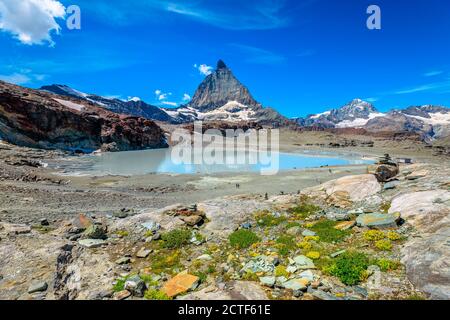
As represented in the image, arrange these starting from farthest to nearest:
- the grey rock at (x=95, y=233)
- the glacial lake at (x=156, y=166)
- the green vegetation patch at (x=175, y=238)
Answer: the glacial lake at (x=156, y=166), the grey rock at (x=95, y=233), the green vegetation patch at (x=175, y=238)

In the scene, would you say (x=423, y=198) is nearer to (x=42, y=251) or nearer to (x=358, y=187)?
(x=358, y=187)

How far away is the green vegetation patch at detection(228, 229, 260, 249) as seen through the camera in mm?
Result: 14766

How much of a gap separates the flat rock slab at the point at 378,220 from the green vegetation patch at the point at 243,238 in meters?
5.46

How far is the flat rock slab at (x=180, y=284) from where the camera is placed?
10734mm

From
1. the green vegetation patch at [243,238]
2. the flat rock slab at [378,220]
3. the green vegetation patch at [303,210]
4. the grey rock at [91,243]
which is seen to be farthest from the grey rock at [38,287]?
the flat rock slab at [378,220]

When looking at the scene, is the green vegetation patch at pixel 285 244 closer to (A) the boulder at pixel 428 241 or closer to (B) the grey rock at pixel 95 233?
(A) the boulder at pixel 428 241

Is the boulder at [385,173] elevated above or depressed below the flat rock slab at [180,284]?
above

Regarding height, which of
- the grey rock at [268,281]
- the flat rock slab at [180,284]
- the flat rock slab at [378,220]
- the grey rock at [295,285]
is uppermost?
the flat rock slab at [378,220]

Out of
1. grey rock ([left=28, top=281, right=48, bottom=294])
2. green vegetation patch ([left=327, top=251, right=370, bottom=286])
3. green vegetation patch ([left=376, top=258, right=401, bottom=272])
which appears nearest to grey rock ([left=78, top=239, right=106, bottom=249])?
grey rock ([left=28, top=281, right=48, bottom=294])

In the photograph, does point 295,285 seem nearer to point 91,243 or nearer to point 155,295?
point 155,295

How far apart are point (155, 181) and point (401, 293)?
129 feet

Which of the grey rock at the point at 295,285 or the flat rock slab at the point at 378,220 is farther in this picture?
the flat rock slab at the point at 378,220

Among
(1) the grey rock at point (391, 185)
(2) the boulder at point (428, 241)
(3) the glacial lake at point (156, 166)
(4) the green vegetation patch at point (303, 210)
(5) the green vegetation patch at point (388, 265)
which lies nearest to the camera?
(2) the boulder at point (428, 241)
